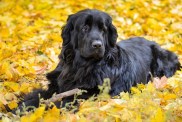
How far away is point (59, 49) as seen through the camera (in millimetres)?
7219

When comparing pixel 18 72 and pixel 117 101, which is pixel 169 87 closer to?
pixel 117 101

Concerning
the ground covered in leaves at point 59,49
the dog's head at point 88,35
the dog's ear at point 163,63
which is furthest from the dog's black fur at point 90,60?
the dog's ear at point 163,63

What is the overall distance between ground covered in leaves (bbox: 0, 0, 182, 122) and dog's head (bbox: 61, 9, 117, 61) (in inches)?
24.2

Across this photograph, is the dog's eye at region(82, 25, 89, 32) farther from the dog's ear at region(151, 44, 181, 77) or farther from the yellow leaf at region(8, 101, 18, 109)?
the dog's ear at region(151, 44, 181, 77)

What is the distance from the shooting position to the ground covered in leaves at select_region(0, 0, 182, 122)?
143 inches

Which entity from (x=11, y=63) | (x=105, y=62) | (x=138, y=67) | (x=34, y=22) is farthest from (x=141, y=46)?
(x=34, y=22)

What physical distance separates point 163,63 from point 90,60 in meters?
1.77

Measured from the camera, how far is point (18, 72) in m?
5.52

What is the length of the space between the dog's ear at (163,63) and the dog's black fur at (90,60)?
0.78m

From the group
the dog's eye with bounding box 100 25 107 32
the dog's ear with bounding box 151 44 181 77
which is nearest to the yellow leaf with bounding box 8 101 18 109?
the dog's eye with bounding box 100 25 107 32

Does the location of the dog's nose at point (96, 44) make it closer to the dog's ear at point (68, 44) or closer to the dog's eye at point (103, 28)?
the dog's eye at point (103, 28)

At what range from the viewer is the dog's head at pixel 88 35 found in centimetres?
497

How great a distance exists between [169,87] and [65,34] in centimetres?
145

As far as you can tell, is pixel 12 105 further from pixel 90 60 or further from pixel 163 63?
pixel 163 63
